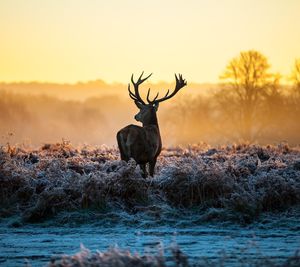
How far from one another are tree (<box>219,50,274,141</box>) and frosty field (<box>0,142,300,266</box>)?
36.1 metres

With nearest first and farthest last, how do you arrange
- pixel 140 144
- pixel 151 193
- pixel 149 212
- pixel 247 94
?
pixel 149 212 → pixel 151 193 → pixel 140 144 → pixel 247 94

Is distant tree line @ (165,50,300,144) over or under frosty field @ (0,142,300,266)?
over

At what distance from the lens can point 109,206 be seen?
1157cm

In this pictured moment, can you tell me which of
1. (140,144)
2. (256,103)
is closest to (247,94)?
(256,103)

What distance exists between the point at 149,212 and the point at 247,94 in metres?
39.8

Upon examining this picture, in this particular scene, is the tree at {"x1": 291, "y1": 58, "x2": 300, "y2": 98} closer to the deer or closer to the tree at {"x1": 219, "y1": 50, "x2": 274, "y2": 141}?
the tree at {"x1": 219, "y1": 50, "x2": 274, "y2": 141}

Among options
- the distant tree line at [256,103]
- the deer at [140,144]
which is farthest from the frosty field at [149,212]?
the distant tree line at [256,103]

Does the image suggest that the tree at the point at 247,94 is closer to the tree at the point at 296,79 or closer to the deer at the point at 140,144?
the tree at the point at 296,79

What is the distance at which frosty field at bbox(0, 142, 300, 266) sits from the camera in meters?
8.78

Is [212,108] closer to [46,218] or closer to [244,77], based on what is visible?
[244,77]

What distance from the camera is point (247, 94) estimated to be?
49812 mm

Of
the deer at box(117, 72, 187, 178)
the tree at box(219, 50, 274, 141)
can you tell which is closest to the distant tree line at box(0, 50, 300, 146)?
the tree at box(219, 50, 274, 141)

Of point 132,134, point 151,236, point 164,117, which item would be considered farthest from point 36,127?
point 151,236

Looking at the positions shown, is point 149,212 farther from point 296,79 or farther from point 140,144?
point 296,79
